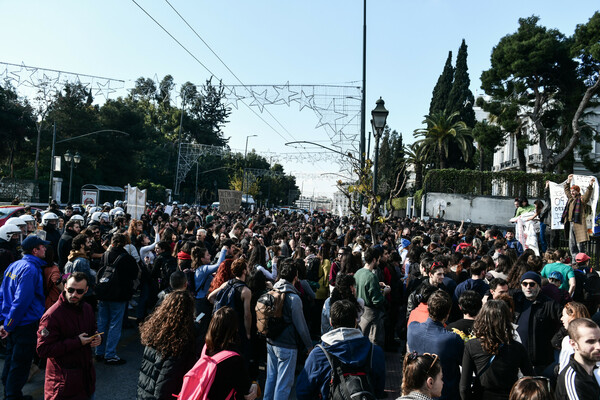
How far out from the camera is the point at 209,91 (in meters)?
21.1

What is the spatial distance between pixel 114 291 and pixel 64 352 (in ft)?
8.77

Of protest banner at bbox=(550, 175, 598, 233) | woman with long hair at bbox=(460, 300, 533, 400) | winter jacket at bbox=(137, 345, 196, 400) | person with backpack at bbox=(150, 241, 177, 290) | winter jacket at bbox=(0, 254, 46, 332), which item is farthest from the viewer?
protest banner at bbox=(550, 175, 598, 233)

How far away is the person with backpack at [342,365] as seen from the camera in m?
3.33

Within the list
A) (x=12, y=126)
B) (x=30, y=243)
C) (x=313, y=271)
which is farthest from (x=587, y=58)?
(x=12, y=126)

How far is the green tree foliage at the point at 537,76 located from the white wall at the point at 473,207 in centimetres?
636

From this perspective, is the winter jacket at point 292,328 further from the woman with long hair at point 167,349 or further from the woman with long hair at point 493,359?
the woman with long hair at point 493,359

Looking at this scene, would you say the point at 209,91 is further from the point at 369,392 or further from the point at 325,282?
the point at 369,392

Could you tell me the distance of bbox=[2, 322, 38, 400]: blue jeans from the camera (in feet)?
16.0

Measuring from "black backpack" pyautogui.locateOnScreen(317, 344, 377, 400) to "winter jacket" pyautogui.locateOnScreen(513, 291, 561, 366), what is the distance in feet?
7.61

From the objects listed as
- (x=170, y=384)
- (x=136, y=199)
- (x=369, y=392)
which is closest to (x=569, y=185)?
(x=369, y=392)

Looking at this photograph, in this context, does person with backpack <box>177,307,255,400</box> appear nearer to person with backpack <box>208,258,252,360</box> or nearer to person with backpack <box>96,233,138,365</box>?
person with backpack <box>208,258,252,360</box>

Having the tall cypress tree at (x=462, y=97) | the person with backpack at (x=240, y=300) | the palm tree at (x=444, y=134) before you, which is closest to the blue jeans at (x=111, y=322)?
the person with backpack at (x=240, y=300)

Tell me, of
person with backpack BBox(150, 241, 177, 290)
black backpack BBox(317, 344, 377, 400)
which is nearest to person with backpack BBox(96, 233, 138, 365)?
person with backpack BBox(150, 241, 177, 290)

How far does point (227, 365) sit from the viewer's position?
296 centimetres
